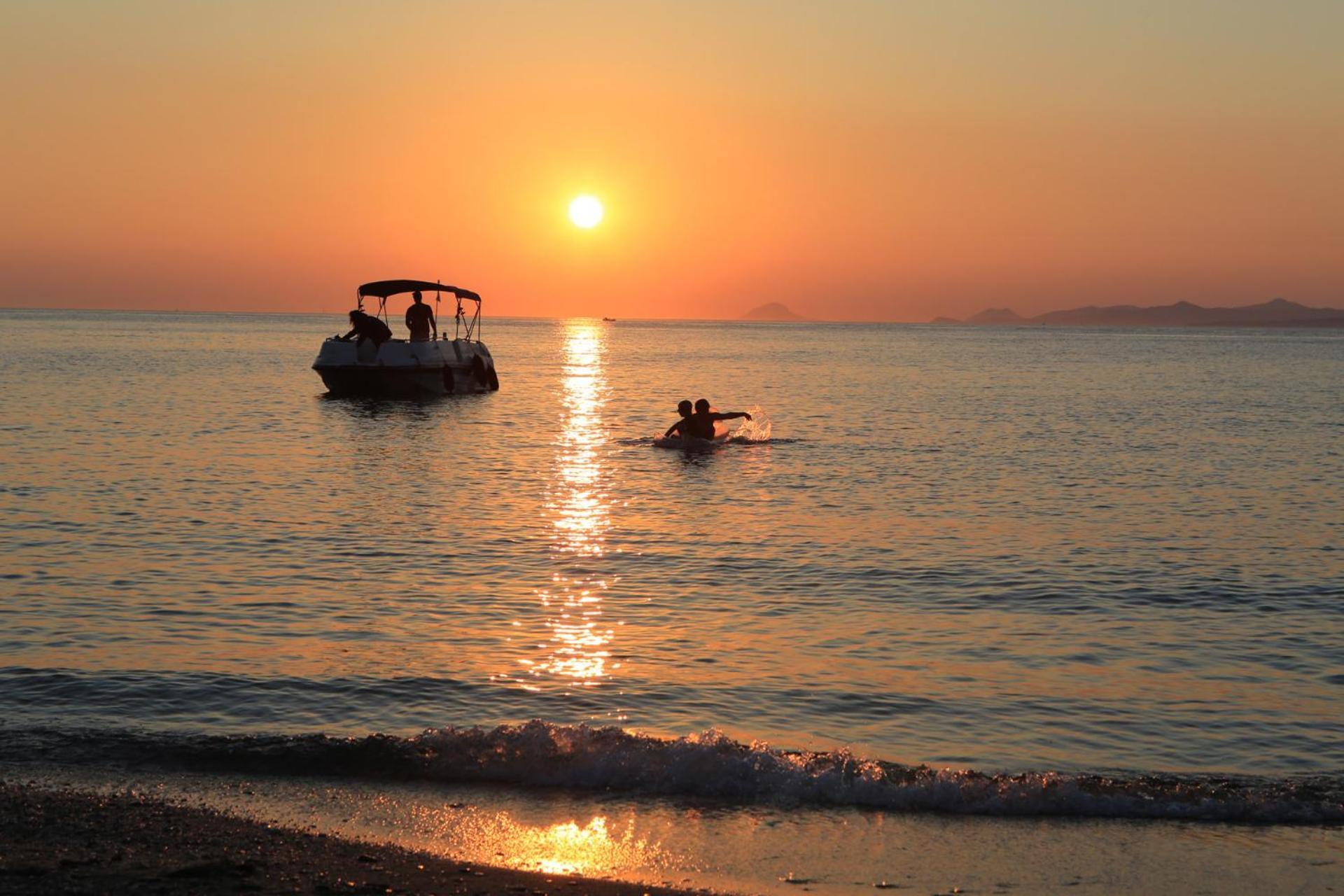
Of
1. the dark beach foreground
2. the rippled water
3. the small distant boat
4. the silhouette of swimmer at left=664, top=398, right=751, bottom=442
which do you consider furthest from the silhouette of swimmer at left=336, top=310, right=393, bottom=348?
the dark beach foreground

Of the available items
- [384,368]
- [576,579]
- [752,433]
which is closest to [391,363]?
[384,368]

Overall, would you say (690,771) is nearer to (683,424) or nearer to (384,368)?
(683,424)

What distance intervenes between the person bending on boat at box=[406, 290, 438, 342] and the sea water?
50.2ft

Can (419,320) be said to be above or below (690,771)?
above

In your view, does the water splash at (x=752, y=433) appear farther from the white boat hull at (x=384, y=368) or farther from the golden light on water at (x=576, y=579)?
the white boat hull at (x=384, y=368)

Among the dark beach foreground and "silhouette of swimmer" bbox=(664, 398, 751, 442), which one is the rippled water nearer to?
"silhouette of swimmer" bbox=(664, 398, 751, 442)

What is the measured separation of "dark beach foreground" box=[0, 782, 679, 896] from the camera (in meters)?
7.33

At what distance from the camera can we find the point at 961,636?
1468 cm

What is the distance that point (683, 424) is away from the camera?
37.6 meters

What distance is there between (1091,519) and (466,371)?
40.5 m

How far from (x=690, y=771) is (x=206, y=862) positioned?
11.7 ft

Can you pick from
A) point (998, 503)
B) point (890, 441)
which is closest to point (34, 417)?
point (890, 441)

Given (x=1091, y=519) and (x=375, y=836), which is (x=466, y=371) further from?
(x=375, y=836)

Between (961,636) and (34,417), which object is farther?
(34,417)
